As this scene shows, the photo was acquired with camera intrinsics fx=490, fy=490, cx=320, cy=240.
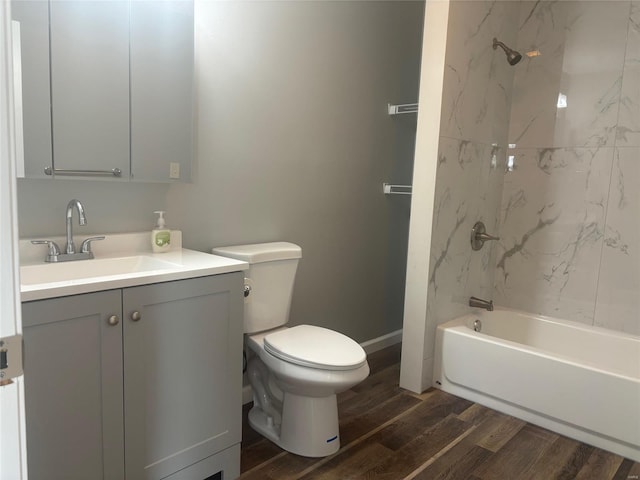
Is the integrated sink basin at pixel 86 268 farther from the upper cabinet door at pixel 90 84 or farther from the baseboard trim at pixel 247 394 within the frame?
the baseboard trim at pixel 247 394

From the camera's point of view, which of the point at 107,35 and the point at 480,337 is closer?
the point at 107,35

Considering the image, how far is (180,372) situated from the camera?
64.3 inches

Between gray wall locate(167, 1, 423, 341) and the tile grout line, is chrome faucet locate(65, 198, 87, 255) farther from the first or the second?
the tile grout line

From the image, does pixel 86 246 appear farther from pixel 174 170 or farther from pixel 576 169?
pixel 576 169

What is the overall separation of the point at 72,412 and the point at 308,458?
100 cm

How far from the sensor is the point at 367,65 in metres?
2.84

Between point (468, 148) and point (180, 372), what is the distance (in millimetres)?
1951

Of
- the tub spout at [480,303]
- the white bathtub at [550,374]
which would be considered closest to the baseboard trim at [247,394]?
the white bathtub at [550,374]

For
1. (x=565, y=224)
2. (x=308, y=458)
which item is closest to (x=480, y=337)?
(x=565, y=224)

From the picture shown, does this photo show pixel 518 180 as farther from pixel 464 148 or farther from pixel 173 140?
pixel 173 140

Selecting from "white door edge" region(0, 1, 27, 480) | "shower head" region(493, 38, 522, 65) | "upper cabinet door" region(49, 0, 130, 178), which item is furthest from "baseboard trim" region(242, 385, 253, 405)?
"shower head" region(493, 38, 522, 65)

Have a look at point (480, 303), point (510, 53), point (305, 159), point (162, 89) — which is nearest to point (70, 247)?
point (162, 89)

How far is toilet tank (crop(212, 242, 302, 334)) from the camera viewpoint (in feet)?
6.87

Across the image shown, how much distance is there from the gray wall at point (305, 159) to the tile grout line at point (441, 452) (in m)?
0.94
